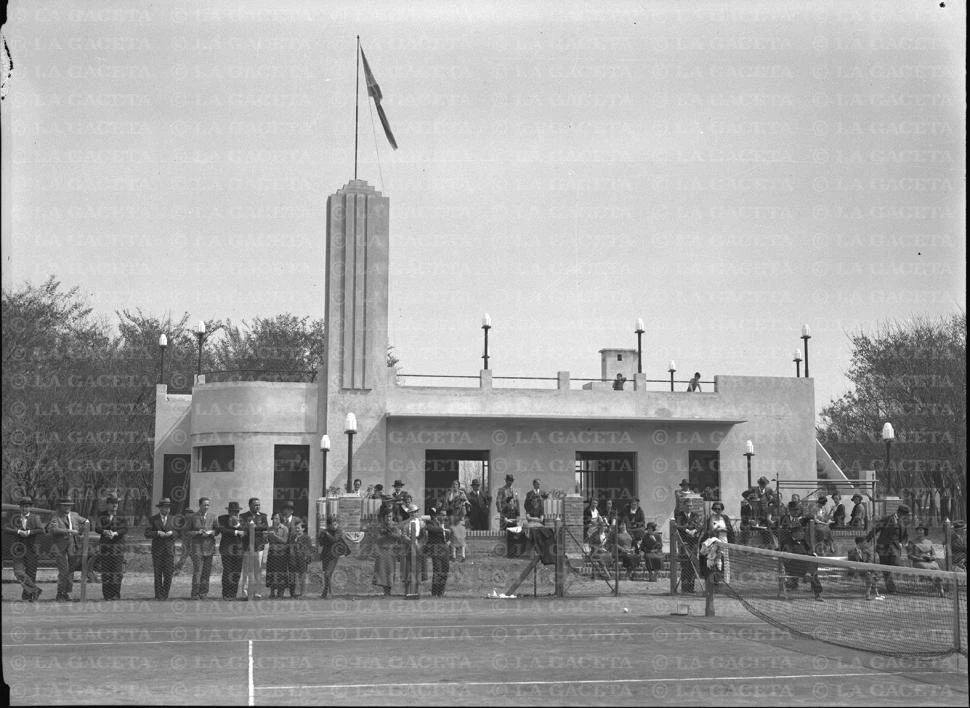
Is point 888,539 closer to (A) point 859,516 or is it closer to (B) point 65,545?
(A) point 859,516

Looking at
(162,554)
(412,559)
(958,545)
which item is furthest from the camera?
(958,545)

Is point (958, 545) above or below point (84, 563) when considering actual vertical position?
above

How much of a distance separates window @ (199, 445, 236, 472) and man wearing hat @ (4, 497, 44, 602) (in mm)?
14614

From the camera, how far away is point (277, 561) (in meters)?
21.3

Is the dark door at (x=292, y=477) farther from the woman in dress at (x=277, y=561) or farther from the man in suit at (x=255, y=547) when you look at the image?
the woman in dress at (x=277, y=561)

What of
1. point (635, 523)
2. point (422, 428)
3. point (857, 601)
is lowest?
→ point (857, 601)

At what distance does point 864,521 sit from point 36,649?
23.1 meters

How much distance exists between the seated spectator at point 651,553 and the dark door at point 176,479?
16955 millimetres

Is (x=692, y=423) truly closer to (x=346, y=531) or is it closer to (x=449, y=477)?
(x=449, y=477)

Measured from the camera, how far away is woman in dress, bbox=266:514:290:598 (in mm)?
21172

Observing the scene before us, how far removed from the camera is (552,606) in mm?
19500

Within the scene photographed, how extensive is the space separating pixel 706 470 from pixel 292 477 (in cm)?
1246

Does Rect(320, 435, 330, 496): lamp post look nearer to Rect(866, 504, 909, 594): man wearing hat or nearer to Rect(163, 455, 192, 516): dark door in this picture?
Rect(163, 455, 192, 516): dark door

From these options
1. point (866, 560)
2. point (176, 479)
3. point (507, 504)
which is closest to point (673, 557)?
point (866, 560)
